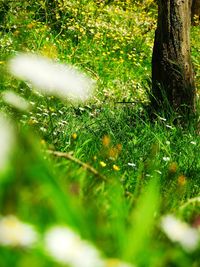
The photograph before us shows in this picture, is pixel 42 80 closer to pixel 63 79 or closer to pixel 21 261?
pixel 63 79

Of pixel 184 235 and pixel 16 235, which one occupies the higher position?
pixel 184 235

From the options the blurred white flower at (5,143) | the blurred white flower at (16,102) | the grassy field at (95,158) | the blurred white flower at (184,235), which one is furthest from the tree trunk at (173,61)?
the blurred white flower at (5,143)

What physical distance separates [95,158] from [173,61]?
3375mm

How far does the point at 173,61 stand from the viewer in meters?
5.55

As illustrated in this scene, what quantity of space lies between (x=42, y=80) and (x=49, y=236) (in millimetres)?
543

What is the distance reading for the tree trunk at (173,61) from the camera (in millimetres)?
5484

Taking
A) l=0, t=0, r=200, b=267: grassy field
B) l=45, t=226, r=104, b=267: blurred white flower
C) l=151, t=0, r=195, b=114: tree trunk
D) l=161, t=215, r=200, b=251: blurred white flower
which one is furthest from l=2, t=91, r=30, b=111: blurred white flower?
l=151, t=0, r=195, b=114: tree trunk

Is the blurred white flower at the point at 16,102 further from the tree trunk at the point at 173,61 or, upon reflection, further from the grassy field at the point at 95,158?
the tree trunk at the point at 173,61

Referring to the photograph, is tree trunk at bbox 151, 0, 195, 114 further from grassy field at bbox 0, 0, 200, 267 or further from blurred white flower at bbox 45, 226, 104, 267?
blurred white flower at bbox 45, 226, 104, 267

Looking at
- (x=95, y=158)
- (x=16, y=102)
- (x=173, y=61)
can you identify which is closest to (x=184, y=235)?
(x=16, y=102)

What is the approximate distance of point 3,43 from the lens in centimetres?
A: 723

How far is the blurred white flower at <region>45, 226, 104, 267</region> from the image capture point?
660mm

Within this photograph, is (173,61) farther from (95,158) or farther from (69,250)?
(69,250)

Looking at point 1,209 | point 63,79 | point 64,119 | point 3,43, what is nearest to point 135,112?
point 64,119
